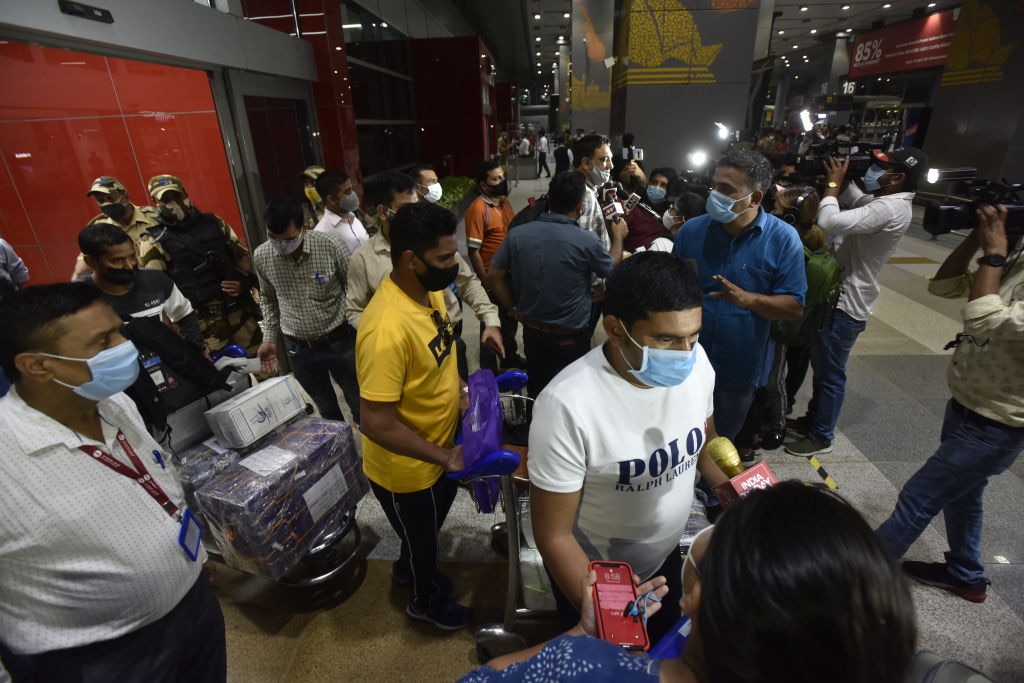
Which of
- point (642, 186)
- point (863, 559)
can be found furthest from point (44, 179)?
point (642, 186)

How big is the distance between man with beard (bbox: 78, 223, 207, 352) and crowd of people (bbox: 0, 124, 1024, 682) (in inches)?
0.5

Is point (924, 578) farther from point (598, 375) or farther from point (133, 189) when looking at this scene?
point (133, 189)

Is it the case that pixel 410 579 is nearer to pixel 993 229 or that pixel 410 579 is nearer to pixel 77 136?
pixel 993 229

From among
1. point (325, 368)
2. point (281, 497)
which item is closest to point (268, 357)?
point (325, 368)

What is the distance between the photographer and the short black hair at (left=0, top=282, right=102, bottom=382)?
1239mm

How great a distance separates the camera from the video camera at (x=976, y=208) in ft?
6.32

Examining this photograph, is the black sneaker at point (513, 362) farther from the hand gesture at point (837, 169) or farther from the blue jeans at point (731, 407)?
the hand gesture at point (837, 169)

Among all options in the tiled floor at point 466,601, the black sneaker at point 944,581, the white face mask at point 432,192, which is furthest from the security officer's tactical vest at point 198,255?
the black sneaker at point 944,581

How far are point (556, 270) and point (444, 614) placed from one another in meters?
1.99

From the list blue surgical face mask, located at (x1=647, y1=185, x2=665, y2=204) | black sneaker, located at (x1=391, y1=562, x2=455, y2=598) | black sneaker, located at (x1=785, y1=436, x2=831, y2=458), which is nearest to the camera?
black sneaker, located at (x1=391, y1=562, x2=455, y2=598)

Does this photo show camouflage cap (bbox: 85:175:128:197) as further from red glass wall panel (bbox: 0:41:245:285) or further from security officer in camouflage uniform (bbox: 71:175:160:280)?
red glass wall panel (bbox: 0:41:245:285)

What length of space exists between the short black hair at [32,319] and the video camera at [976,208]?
10.4 ft

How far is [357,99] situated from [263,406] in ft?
28.0

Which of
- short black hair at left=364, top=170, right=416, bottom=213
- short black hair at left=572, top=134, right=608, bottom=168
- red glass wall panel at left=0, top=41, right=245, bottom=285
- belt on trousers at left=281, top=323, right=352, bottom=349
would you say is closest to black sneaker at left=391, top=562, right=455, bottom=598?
belt on trousers at left=281, top=323, right=352, bottom=349
